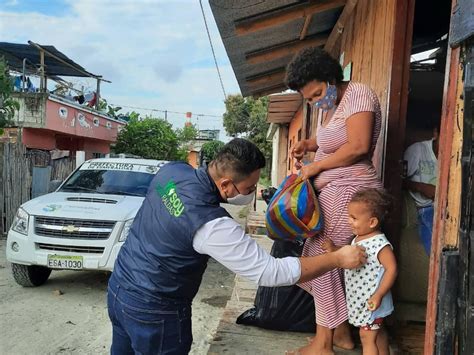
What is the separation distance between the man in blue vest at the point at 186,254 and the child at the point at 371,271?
7.1 inches

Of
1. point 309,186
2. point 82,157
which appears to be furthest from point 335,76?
point 82,157

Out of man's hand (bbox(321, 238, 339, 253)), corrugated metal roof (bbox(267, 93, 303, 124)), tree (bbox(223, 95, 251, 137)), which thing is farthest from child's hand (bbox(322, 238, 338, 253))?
tree (bbox(223, 95, 251, 137))

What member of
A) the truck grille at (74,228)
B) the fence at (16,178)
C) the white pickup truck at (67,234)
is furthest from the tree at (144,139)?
the truck grille at (74,228)

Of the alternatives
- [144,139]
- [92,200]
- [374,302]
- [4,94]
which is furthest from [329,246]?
[144,139]

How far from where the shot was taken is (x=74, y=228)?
5.77m

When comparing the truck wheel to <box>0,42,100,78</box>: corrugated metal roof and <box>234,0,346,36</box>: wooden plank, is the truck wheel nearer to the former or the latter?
<box>234,0,346,36</box>: wooden plank

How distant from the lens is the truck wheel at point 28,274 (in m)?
5.98

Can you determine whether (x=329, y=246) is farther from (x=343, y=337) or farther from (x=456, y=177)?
(x=456, y=177)

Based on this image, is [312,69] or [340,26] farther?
[340,26]

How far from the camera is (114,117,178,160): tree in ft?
69.5

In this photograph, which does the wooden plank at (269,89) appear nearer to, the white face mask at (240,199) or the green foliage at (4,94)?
the green foliage at (4,94)

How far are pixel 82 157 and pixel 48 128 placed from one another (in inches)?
69.6

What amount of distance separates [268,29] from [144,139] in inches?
636

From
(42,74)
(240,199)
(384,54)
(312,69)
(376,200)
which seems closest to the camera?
(240,199)
